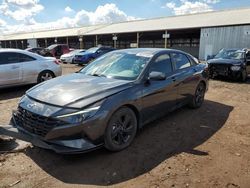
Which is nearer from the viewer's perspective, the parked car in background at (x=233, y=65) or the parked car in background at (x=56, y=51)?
the parked car in background at (x=233, y=65)

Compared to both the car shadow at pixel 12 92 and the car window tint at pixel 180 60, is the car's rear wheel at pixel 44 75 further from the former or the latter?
the car window tint at pixel 180 60

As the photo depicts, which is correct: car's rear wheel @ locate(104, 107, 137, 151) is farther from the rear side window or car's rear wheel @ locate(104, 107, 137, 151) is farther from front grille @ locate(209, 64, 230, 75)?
front grille @ locate(209, 64, 230, 75)

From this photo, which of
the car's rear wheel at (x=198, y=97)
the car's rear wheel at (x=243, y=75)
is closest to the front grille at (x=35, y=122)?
the car's rear wheel at (x=198, y=97)

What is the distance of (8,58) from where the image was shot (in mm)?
8500

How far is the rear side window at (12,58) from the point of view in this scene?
8.39m

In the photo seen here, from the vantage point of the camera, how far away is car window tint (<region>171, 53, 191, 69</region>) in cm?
588

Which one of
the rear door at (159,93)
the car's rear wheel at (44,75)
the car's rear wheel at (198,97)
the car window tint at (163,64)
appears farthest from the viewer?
the car's rear wheel at (44,75)

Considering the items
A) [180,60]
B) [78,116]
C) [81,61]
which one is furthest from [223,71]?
[81,61]

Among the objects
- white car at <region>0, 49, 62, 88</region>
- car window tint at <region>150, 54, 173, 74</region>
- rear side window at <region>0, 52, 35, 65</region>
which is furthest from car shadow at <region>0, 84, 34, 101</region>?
car window tint at <region>150, 54, 173, 74</region>

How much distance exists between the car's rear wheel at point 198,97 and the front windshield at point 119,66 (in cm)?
218

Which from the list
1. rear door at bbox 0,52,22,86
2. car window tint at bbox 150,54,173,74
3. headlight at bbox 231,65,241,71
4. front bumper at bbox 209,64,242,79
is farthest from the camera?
front bumper at bbox 209,64,242,79

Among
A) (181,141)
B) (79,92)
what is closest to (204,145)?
(181,141)

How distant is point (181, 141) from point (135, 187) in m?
1.71

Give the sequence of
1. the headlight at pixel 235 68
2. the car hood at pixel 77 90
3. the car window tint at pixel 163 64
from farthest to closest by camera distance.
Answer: the headlight at pixel 235 68, the car window tint at pixel 163 64, the car hood at pixel 77 90
